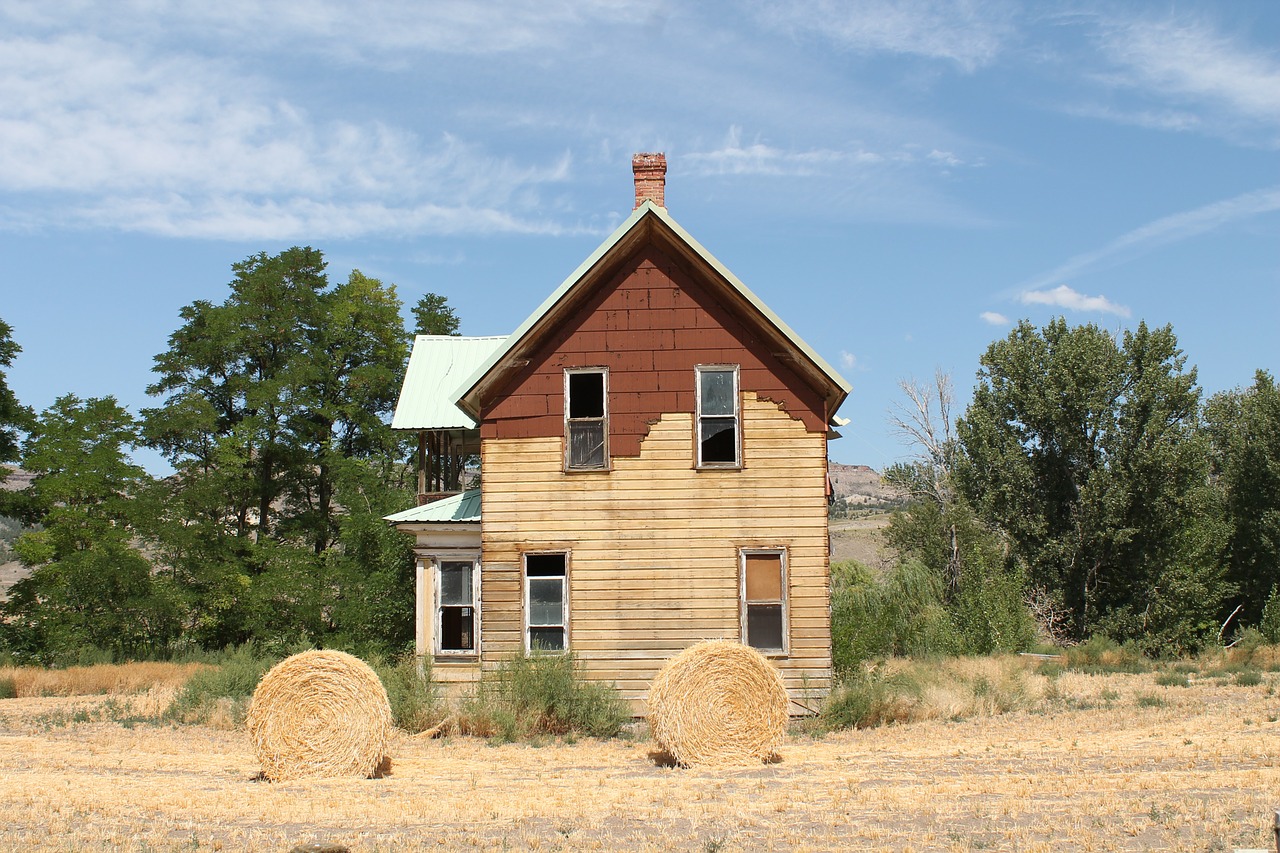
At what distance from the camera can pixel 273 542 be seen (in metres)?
35.8

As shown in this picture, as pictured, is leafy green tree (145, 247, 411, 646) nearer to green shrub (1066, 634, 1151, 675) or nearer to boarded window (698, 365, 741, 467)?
boarded window (698, 365, 741, 467)

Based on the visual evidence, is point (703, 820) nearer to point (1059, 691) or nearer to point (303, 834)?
point (303, 834)

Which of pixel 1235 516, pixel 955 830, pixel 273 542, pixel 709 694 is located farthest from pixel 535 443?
pixel 1235 516

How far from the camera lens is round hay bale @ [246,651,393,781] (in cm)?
1328

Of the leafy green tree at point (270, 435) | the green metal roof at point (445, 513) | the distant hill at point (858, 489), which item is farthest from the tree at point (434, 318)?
the distant hill at point (858, 489)

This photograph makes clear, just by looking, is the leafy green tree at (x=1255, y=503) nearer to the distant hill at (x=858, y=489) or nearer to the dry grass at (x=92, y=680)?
the dry grass at (x=92, y=680)

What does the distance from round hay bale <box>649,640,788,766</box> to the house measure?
145 inches

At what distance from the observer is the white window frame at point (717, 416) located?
18.5m

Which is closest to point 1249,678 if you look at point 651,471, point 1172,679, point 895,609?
point 1172,679

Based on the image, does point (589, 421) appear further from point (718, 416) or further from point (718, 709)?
point (718, 709)

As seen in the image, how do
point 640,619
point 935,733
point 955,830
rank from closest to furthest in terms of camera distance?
point 955,830 < point 935,733 < point 640,619

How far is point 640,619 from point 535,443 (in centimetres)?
328

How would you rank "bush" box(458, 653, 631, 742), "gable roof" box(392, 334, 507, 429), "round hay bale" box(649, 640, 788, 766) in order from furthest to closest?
1. "gable roof" box(392, 334, 507, 429)
2. "bush" box(458, 653, 631, 742)
3. "round hay bale" box(649, 640, 788, 766)

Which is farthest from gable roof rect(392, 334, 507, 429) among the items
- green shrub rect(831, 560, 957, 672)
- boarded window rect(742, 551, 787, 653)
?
green shrub rect(831, 560, 957, 672)
